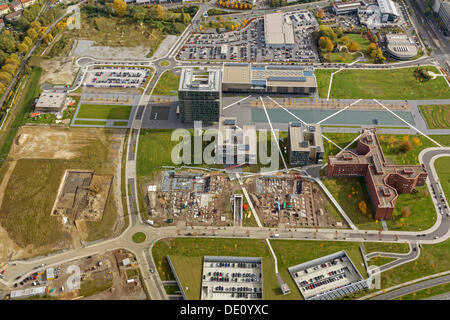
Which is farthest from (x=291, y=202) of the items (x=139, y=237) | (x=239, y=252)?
(x=139, y=237)

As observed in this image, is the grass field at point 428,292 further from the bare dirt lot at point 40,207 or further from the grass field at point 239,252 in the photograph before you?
the bare dirt lot at point 40,207

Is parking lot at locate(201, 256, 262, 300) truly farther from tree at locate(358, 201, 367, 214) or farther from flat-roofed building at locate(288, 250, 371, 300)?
tree at locate(358, 201, 367, 214)

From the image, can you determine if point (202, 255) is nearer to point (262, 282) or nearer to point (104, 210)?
point (262, 282)

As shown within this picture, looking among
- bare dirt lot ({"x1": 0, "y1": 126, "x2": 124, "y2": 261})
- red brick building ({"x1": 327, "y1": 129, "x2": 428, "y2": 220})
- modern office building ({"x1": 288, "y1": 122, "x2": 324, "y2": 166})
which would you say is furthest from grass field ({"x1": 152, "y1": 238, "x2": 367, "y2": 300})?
modern office building ({"x1": 288, "y1": 122, "x2": 324, "y2": 166})

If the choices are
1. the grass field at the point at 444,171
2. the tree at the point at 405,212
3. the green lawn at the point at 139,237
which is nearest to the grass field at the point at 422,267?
the tree at the point at 405,212

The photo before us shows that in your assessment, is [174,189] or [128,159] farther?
[128,159]

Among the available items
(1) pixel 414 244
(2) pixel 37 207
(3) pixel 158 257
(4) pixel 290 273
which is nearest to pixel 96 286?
(3) pixel 158 257

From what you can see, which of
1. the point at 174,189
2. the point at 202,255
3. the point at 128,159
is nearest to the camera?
the point at 202,255

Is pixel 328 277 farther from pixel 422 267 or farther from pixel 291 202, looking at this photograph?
pixel 291 202
